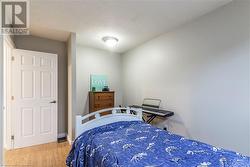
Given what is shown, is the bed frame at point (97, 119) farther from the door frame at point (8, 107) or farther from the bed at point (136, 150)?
the door frame at point (8, 107)

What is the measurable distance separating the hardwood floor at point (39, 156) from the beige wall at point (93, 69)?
4.40 feet

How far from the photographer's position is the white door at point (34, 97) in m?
3.20

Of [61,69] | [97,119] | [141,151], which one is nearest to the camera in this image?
[141,151]

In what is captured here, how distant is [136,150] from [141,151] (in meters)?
0.05

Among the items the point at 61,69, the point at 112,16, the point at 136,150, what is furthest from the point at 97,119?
the point at 61,69

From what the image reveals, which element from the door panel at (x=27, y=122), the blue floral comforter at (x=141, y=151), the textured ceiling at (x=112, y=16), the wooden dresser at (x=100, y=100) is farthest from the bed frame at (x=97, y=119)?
the wooden dresser at (x=100, y=100)

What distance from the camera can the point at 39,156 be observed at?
2822mm

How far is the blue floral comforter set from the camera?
1309mm

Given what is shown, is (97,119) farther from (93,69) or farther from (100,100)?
(93,69)

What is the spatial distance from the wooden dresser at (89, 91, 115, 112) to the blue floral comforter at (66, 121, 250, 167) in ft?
6.64

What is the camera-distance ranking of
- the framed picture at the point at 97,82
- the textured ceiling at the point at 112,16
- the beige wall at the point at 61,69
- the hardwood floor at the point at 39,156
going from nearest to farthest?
the textured ceiling at the point at 112,16, the hardwood floor at the point at 39,156, the beige wall at the point at 61,69, the framed picture at the point at 97,82

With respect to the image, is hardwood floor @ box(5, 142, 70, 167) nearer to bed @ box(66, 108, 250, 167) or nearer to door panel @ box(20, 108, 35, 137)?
door panel @ box(20, 108, 35, 137)

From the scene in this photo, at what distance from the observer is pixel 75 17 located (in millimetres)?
2660

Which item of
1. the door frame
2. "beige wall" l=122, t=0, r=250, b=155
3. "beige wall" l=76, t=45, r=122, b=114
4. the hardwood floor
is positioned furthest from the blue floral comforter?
"beige wall" l=76, t=45, r=122, b=114
